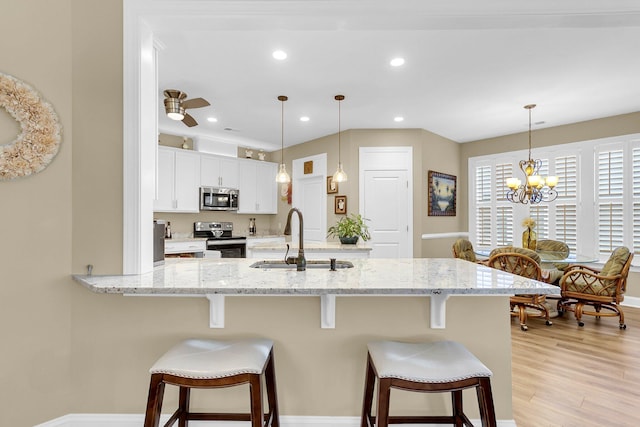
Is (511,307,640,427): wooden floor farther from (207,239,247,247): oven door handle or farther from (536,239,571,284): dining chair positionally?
(207,239,247,247): oven door handle

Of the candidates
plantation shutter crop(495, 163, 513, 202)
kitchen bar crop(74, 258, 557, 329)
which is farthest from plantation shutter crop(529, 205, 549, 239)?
kitchen bar crop(74, 258, 557, 329)

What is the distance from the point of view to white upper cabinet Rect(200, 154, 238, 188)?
5340mm

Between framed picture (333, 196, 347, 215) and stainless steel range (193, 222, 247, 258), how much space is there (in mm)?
1675

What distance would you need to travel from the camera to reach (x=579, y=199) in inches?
190

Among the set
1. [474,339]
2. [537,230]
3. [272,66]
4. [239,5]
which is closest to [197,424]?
[474,339]

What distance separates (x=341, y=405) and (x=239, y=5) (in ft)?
7.27

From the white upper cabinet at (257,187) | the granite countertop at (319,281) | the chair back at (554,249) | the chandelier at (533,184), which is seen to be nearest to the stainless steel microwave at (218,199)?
the white upper cabinet at (257,187)

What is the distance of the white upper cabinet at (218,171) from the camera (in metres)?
5.34

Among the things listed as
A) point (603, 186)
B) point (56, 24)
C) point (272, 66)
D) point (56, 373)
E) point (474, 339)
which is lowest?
point (56, 373)

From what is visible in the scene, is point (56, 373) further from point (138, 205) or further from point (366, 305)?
point (366, 305)

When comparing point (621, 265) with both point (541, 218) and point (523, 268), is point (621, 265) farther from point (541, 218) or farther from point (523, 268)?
point (541, 218)

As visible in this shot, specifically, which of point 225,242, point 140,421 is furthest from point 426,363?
point 225,242

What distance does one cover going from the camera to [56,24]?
1.74m

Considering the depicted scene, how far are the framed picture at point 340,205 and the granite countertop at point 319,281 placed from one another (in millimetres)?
3210
